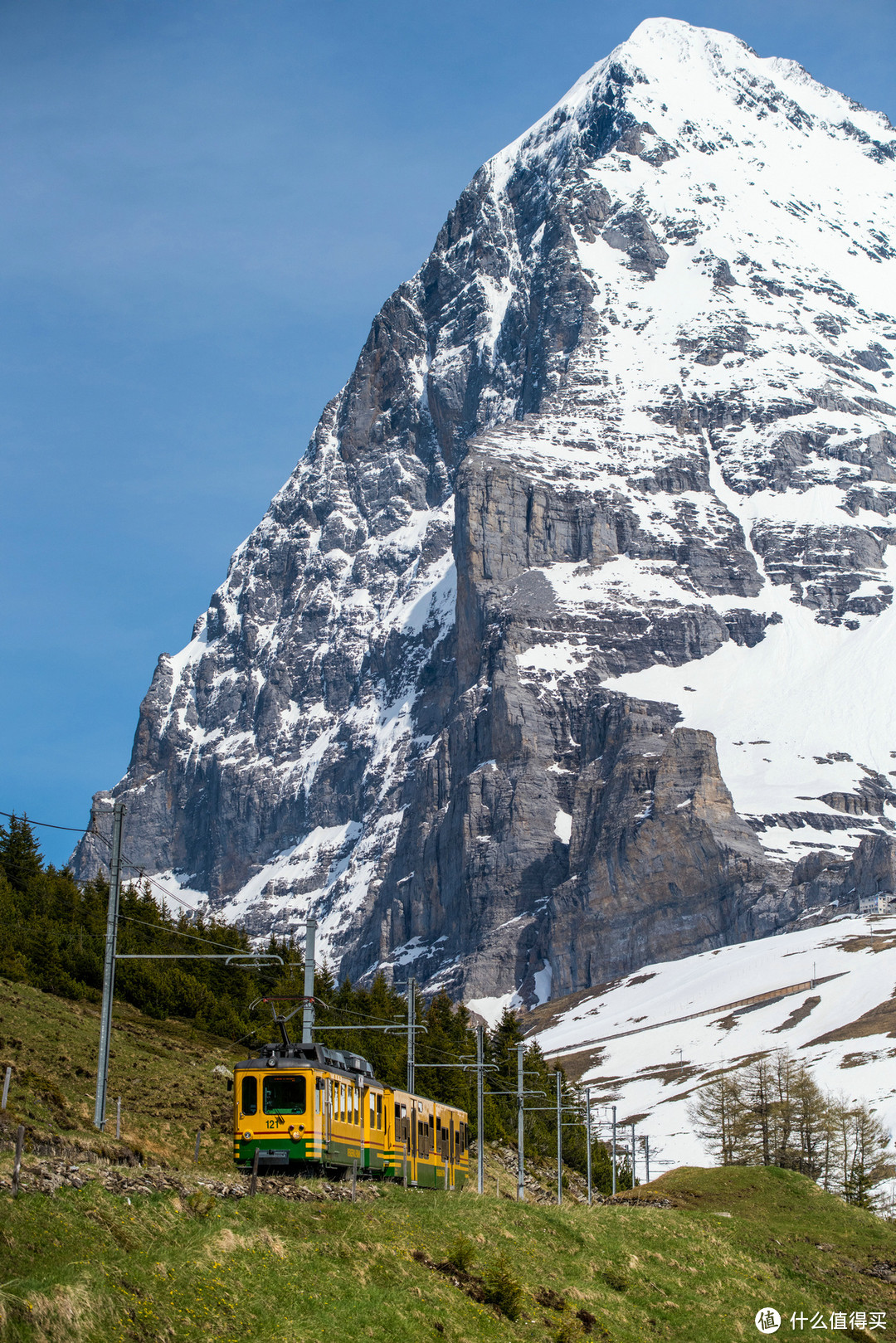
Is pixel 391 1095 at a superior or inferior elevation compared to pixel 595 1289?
superior

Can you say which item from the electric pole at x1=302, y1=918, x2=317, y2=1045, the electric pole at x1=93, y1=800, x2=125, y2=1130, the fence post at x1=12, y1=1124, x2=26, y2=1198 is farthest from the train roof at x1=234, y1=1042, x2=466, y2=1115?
the fence post at x1=12, y1=1124, x2=26, y2=1198

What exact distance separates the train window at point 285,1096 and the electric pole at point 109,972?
3743 millimetres

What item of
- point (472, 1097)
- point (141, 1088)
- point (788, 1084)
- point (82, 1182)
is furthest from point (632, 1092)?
point (82, 1182)

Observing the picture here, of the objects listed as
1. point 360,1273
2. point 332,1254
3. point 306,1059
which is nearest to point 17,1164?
point 332,1254

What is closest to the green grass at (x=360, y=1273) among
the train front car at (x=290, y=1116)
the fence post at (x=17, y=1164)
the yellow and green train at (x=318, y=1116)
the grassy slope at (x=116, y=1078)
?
the fence post at (x=17, y=1164)

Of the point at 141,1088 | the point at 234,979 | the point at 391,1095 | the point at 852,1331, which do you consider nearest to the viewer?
the point at 852,1331

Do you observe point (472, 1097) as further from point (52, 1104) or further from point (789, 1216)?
point (52, 1104)

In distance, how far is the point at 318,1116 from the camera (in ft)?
109

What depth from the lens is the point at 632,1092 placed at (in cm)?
16238

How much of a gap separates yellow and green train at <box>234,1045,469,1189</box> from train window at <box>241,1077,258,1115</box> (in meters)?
0.02

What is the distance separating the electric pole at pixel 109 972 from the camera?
31500 millimetres

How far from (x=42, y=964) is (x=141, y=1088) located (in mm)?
17485

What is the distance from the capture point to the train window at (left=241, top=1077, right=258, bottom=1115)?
109ft

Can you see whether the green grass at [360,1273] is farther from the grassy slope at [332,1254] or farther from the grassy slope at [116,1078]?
the grassy slope at [116,1078]
